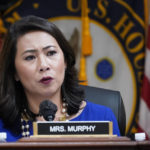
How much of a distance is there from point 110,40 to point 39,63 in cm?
191

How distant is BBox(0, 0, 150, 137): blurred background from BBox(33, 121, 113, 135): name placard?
2286mm

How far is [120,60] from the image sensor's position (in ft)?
11.9

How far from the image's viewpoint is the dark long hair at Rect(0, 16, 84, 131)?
192 centimetres

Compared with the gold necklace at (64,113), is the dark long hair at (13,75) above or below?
above

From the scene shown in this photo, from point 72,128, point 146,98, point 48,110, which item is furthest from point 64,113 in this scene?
point 146,98

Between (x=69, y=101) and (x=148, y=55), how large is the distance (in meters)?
1.69

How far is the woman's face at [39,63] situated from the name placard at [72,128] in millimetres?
590

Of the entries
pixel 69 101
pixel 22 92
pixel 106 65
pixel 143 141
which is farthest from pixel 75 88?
pixel 106 65

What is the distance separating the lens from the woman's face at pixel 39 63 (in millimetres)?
1824

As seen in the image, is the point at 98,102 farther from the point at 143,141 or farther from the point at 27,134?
the point at 143,141

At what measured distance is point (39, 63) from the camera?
5.96 ft

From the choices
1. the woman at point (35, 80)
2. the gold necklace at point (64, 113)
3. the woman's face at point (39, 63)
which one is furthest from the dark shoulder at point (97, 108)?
the woman's face at point (39, 63)

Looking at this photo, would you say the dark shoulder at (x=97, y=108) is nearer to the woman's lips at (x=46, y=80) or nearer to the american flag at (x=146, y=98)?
the woman's lips at (x=46, y=80)

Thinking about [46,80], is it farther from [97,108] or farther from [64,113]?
[97,108]
